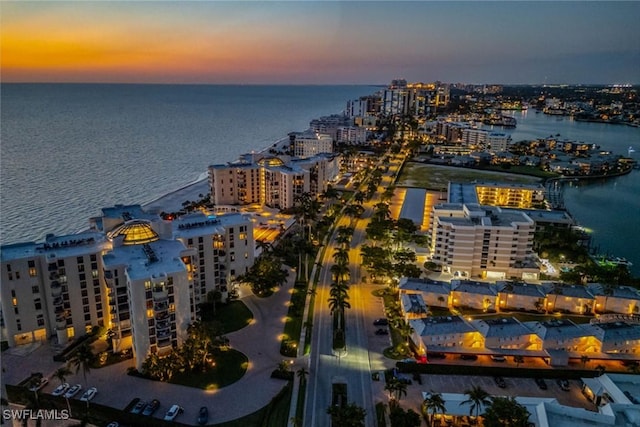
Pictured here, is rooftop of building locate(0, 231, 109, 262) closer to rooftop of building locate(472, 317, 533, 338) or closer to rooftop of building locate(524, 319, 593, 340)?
rooftop of building locate(472, 317, 533, 338)

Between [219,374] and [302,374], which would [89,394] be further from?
[302,374]

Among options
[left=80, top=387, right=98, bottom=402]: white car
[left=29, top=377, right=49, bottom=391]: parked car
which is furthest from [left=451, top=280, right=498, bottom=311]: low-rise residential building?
[left=29, top=377, right=49, bottom=391]: parked car

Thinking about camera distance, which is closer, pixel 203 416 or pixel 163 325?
pixel 203 416

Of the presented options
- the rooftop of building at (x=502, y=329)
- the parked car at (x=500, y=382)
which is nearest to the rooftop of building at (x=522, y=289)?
the rooftop of building at (x=502, y=329)

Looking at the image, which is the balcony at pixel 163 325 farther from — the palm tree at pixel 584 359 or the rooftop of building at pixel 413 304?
the palm tree at pixel 584 359

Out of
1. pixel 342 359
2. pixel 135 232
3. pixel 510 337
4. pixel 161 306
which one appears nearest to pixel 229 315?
A: pixel 161 306

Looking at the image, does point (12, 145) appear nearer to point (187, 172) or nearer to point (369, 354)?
point (187, 172)
